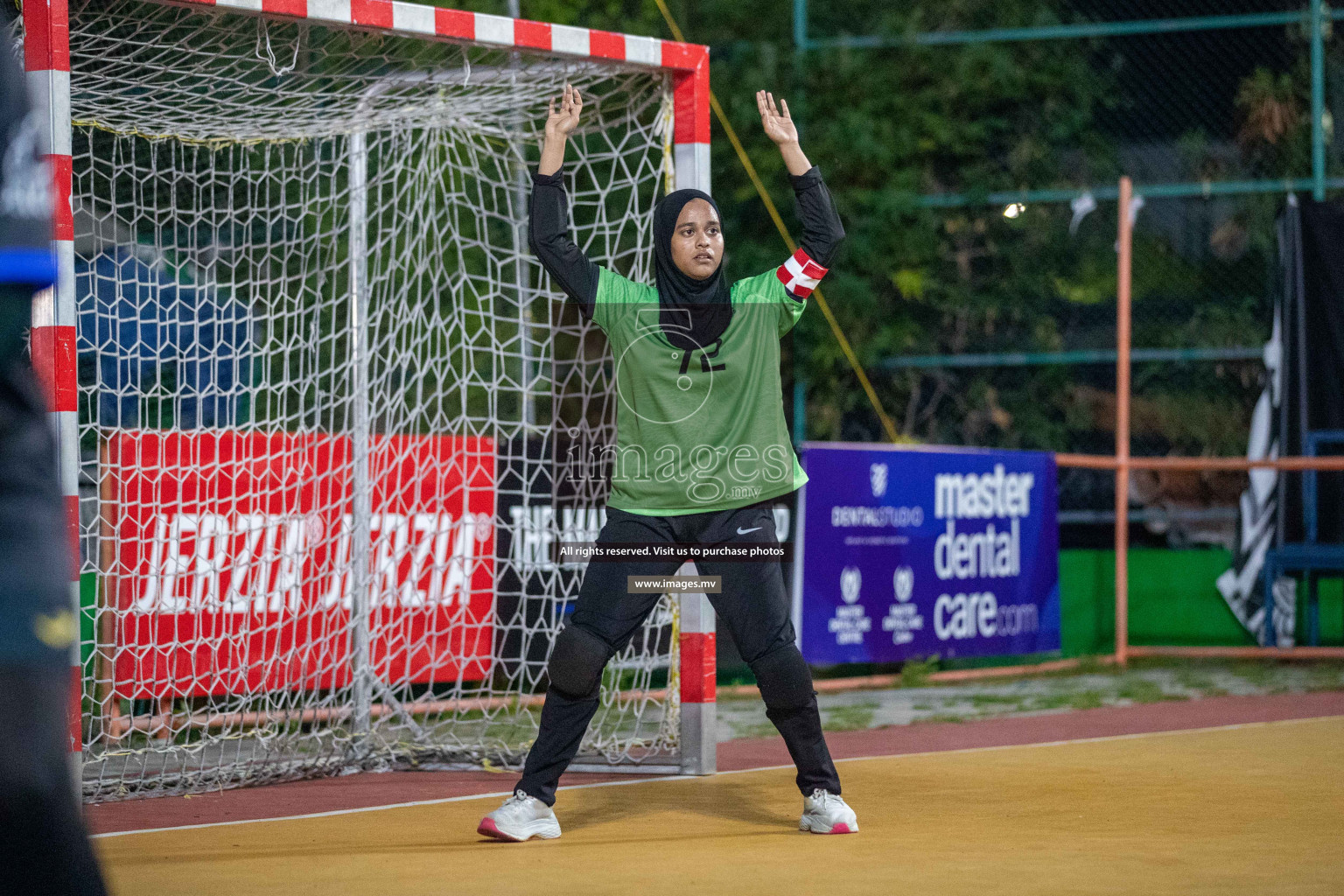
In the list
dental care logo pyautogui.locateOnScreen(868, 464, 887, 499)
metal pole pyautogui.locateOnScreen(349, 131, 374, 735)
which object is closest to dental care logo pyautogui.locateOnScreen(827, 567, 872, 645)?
dental care logo pyautogui.locateOnScreen(868, 464, 887, 499)

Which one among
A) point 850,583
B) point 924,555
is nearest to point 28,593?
point 850,583

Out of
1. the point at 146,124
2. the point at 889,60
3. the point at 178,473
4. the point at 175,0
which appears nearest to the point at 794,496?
the point at 178,473

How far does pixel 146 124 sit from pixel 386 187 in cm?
Answer: 185

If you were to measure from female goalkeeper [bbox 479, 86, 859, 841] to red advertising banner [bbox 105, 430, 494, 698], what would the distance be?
2.28m

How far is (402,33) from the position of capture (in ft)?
19.5

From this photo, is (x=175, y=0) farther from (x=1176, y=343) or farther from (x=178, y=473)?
(x=1176, y=343)

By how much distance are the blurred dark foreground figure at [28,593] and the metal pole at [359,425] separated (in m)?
5.32

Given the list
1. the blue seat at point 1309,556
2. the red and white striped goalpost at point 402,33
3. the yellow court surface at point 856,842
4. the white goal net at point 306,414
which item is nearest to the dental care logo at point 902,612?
the white goal net at point 306,414

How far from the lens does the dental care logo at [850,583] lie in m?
9.73

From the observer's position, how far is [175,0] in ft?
17.6

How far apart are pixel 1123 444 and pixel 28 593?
36.1 feet

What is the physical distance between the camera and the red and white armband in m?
5.13

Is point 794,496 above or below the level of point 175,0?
below

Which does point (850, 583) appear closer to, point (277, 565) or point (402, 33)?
point (277, 565)
